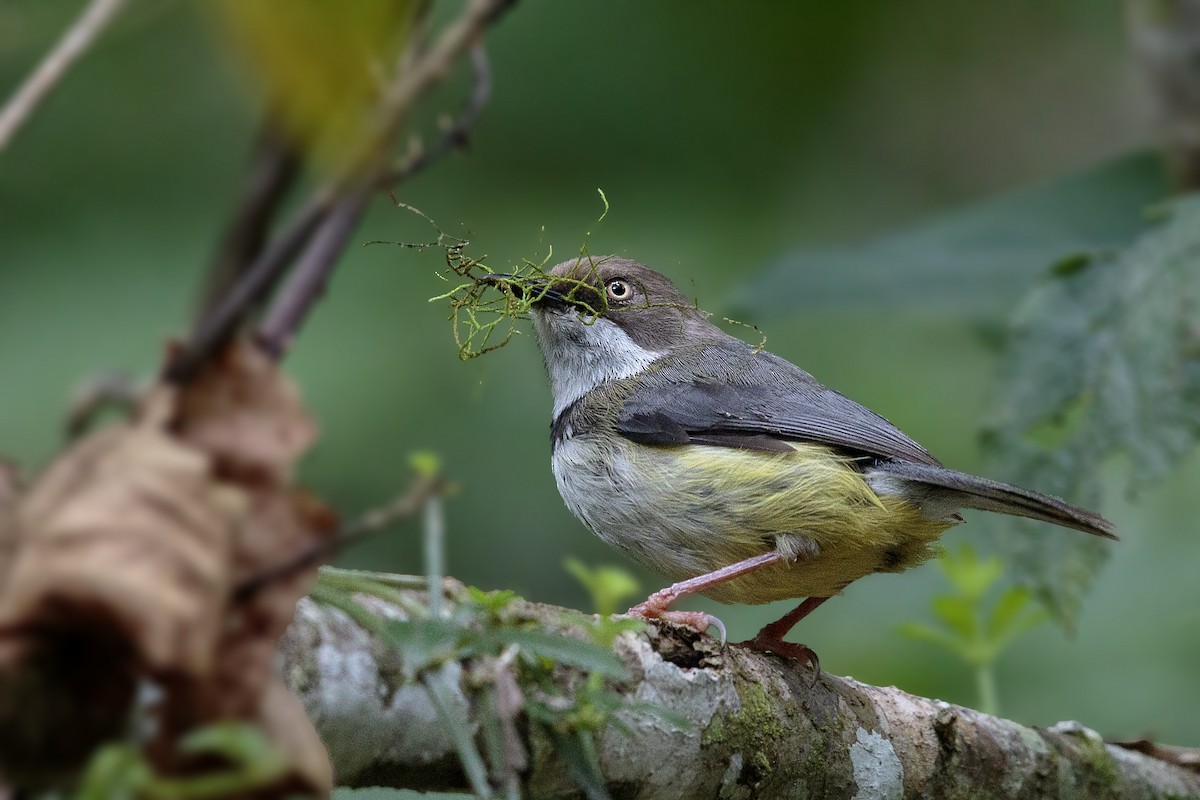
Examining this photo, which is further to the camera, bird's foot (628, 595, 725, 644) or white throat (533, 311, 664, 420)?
white throat (533, 311, 664, 420)

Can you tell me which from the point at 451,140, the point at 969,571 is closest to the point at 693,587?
the point at 969,571

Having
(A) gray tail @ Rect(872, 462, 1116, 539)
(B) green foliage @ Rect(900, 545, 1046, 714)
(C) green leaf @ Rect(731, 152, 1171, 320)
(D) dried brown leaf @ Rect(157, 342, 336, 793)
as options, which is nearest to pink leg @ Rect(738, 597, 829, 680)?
(B) green foliage @ Rect(900, 545, 1046, 714)

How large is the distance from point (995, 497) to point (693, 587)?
0.96 m

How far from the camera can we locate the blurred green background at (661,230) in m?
5.38

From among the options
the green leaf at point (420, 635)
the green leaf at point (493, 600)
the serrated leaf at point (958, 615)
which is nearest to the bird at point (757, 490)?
the serrated leaf at point (958, 615)

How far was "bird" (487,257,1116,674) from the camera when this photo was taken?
4027 millimetres

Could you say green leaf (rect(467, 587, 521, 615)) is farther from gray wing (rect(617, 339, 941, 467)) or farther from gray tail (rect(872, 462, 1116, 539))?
gray wing (rect(617, 339, 941, 467))

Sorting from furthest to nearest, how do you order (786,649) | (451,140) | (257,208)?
(786,649), (451,140), (257,208)

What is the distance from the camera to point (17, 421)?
14.7 feet

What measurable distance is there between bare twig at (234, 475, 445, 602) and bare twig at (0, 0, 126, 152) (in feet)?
1.10

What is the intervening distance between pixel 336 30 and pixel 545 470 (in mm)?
6451

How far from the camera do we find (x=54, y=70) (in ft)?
2.67

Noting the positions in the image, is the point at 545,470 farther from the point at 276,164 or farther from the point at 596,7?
the point at 276,164

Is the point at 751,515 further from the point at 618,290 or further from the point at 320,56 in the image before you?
the point at 320,56
